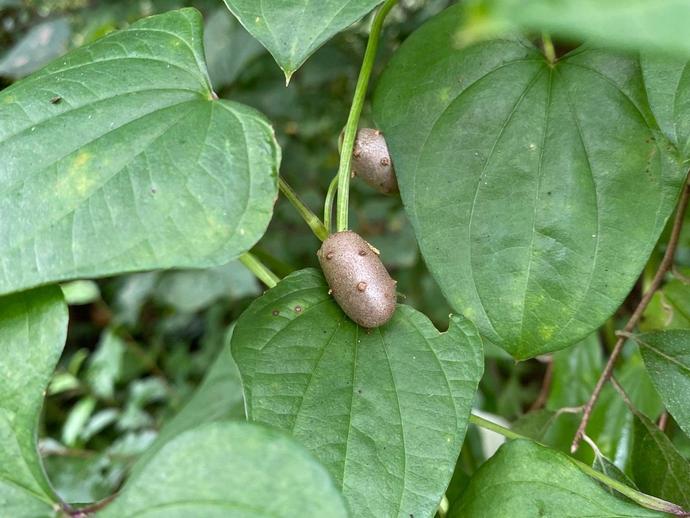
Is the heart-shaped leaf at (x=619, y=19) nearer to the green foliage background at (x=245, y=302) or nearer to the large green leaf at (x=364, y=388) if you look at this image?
the large green leaf at (x=364, y=388)

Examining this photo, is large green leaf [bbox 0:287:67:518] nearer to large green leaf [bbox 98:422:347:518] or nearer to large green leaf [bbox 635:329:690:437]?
large green leaf [bbox 98:422:347:518]

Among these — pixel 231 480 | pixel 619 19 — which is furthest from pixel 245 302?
pixel 619 19

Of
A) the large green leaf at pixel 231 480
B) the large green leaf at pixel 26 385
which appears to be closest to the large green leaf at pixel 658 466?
the large green leaf at pixel 231 480

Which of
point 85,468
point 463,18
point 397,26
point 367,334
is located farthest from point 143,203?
point 85,468

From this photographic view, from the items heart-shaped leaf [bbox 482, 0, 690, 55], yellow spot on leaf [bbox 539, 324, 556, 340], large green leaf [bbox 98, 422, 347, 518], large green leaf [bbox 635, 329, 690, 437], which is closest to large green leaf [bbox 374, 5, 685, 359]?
yellow spot on leaf [bbox 539, 324, 556, 340]

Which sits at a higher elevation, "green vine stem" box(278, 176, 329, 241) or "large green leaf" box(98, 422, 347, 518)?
"large green leaf" box(98, 422, 347, 518)

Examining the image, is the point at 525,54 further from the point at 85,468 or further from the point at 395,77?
the point at 85,468
